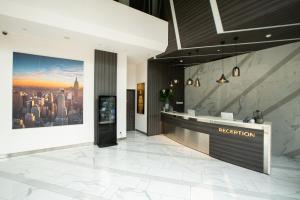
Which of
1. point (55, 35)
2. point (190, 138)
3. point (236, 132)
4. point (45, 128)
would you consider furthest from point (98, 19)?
point (236, 132)

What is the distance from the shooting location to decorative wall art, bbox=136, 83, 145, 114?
8227mm

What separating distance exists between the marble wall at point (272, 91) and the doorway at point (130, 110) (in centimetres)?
436

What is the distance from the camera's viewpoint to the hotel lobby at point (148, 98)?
136 inches

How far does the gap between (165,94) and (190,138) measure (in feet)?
8.67

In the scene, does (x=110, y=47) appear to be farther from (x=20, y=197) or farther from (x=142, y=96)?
(x=20, y=197)

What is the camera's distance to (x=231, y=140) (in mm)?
4535

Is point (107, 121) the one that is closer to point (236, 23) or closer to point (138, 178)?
point (138, 178)

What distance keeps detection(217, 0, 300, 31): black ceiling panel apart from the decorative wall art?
4966mm

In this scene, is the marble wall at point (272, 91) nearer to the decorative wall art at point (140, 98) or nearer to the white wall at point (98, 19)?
the white wall at point (98, 19)

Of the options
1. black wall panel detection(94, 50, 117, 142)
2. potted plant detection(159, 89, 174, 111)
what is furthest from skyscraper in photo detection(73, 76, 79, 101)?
potted plant detection(159, 89, 174, 111)

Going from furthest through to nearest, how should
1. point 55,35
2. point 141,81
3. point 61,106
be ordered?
point 141,81 < point 61,106 < point 55,35

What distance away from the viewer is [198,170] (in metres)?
4.11

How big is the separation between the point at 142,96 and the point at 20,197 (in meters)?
6.04

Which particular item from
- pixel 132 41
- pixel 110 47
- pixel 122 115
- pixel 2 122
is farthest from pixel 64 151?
pixel 132 41
